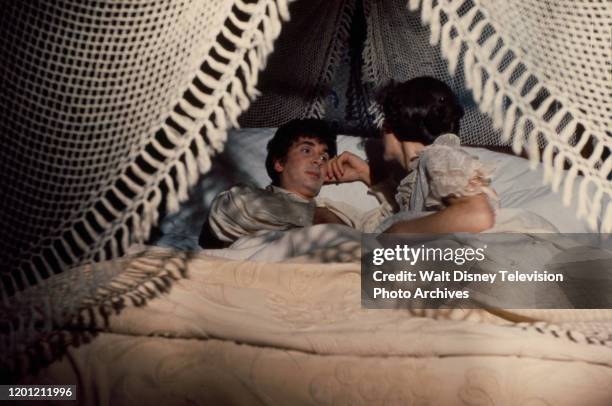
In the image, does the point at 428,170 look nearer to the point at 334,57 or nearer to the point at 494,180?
the point at 494,180

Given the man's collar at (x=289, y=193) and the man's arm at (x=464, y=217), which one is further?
the man's collar at (x=289, y=193)

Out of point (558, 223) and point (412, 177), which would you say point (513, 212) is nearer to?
point (412, 177)

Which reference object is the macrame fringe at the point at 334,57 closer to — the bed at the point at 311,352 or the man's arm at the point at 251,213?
the man's arm at the point at 251,213

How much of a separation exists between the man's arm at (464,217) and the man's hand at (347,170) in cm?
63

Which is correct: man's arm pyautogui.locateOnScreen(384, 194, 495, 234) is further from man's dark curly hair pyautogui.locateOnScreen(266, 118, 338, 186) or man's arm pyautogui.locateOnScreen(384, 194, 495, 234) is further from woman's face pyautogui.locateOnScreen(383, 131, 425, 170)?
man's dark curly hair pyautogui.locateOnScreen(266, 118, 338, 186)

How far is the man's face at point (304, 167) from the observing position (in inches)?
67.8

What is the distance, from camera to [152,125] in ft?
2.78

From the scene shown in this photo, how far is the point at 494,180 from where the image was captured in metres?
1.78

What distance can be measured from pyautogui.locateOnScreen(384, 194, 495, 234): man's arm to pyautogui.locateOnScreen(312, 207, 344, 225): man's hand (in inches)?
17.6

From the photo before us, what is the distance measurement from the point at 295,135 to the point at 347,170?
0.18 meters

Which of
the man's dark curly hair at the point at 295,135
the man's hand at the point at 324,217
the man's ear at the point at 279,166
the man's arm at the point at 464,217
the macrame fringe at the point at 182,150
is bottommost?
the man's hand at the point at 324,217

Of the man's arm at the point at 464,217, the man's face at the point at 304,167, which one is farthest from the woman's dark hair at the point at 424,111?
the man's arm at the point at 464,217

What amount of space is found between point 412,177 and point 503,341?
2.12ft

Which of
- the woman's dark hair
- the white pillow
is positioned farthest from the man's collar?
the woman's dark hair
